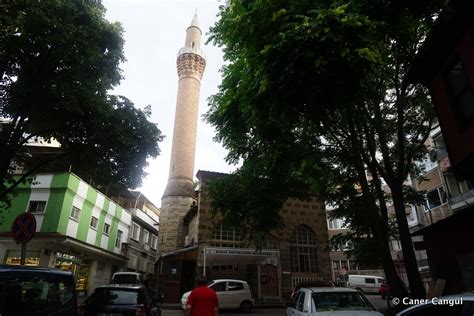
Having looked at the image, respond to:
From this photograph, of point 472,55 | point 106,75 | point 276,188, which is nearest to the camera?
point 472,55

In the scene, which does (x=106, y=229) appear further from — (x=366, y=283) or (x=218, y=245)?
(x=366, y=283)

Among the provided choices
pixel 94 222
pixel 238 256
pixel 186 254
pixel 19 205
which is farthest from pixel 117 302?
pixel 94 222

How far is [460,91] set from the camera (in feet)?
30.7

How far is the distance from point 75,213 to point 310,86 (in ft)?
64.7

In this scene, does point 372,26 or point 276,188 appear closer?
point 372,26

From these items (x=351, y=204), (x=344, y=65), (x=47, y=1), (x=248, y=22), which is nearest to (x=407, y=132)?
(x=351, y=204)

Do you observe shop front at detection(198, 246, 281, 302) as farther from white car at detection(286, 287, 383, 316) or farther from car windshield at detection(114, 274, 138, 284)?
white car at detection(286, 287, 383, 316)

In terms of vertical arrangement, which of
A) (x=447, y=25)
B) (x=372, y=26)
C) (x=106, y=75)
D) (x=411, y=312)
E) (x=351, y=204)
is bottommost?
(x=411, y=312)

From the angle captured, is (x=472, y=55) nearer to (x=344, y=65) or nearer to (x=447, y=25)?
(x=447, y=25)

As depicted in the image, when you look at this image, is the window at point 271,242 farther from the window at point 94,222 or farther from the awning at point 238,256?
the window at point 94,222

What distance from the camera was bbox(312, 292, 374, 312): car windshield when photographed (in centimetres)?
712

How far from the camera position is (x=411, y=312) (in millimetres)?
4730

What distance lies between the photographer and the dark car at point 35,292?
443 cm

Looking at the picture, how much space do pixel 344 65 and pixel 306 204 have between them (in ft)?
66.6
